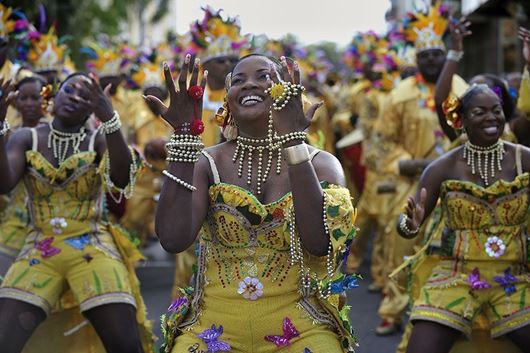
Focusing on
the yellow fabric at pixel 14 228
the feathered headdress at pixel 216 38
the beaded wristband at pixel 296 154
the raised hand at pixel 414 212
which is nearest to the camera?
the beaded wristband at pixel 296 154

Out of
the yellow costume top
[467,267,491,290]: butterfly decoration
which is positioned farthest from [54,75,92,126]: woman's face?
[467,267,491,290]: butterfly decoration

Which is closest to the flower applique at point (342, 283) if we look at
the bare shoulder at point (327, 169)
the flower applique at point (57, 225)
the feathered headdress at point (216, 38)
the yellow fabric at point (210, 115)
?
the bare shoulder at point (327, 169)

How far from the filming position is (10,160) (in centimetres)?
479

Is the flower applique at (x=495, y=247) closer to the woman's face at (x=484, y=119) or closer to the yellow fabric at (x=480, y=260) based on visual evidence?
the yellow fabric at (x=480, y=260)

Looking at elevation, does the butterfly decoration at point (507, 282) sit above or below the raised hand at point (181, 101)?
below

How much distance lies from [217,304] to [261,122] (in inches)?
28.7

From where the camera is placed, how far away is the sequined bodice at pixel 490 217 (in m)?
4.56

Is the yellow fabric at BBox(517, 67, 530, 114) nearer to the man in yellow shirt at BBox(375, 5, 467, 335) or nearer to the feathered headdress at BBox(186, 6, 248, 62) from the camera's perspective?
the man in yellow shirt at BBox(375, 5, 467, 335)

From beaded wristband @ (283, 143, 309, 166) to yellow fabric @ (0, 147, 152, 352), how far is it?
1929 mm

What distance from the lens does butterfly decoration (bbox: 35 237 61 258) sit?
15.7 feet

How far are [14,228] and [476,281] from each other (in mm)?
2777

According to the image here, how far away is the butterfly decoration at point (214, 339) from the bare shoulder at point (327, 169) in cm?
70

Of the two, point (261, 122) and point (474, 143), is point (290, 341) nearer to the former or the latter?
point (261, 122)

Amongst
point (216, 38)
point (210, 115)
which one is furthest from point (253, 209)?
point (216, 38)
